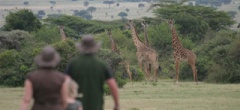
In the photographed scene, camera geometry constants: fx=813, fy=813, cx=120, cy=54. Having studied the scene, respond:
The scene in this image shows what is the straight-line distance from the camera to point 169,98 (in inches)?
873

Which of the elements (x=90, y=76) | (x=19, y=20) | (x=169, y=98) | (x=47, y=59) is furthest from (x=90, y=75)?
(x=19, y=20)

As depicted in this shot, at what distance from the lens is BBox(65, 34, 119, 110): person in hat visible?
10617 mm

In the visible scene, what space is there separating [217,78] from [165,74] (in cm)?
646

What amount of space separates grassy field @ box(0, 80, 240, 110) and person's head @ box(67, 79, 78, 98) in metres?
8.39

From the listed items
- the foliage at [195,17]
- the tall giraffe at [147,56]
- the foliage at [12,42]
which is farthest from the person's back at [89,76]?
the foliage at [195,17]

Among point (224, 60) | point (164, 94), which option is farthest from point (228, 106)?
point (224, 60)

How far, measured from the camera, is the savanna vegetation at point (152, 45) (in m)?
28.9

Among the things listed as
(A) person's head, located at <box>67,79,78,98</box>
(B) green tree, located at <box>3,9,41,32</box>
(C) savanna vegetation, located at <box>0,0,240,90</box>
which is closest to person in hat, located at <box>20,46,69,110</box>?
(A) person's head, located at <box>67,79,78,98</box>

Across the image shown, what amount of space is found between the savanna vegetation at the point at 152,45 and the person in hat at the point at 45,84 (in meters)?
17.0

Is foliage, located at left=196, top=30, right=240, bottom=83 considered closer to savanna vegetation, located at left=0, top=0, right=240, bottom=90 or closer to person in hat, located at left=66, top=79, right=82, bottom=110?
savanna vegetation, located at left=0, top=0, right=240, bottom=90

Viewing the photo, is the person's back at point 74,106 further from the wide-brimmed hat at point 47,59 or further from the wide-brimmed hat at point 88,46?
the wide-brimmed hat at point 88,46

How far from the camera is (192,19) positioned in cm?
5434

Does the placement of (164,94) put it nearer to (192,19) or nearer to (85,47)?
(85,47)

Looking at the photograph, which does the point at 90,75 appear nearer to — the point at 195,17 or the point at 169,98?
the point at 169,98
